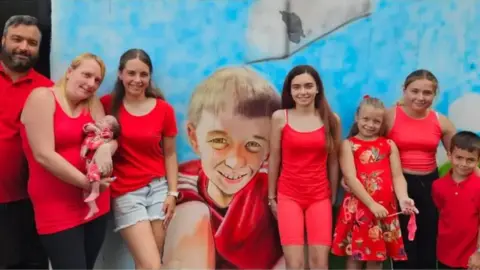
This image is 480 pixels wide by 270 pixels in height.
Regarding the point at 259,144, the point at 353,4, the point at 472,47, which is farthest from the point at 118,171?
the point at 472,47

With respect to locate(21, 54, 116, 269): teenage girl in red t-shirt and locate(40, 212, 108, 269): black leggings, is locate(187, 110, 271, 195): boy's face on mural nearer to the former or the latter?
locate(21, 54, 116, 269): teenage girl in red t-shirt

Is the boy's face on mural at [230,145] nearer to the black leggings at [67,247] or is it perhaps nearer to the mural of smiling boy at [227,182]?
the mural of smiling boy at [227,182]

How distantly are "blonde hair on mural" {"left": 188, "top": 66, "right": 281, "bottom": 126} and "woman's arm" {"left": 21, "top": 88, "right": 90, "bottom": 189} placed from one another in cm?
101

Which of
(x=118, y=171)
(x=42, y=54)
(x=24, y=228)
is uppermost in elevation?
(x=42, y=54)

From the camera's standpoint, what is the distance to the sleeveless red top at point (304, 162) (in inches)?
124

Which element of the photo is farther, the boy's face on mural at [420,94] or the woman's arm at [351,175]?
the boy's face on mural at [420,94]

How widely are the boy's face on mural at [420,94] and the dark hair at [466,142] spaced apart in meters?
0.27

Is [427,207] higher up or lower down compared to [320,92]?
lower down

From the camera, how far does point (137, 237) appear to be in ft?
9.92

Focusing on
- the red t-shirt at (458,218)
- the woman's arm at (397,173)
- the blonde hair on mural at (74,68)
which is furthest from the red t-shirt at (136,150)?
the red t-shirt at (458,218)

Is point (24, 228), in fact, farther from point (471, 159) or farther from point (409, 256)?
point (471, 159)

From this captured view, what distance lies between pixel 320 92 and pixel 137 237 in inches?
56.5

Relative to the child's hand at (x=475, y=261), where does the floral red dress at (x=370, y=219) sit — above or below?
above

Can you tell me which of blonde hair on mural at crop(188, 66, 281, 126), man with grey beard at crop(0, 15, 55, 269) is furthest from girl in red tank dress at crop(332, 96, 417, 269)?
man with grey beard at crop(0, 15, 55, 269)
